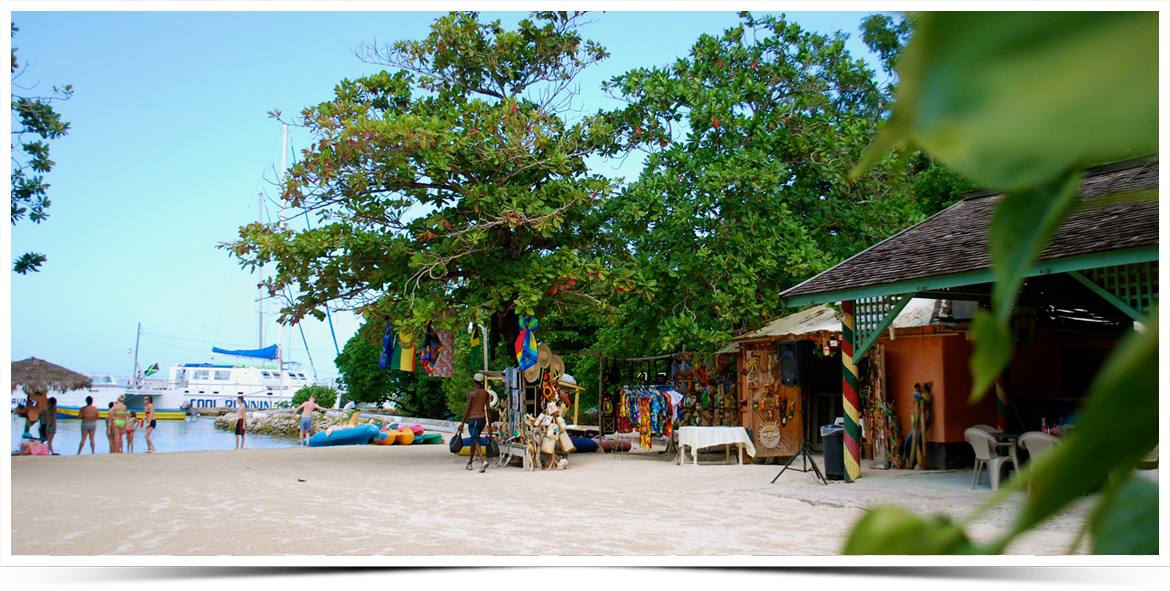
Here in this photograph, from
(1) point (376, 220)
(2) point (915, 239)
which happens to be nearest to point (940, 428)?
(2) point (915, 239)

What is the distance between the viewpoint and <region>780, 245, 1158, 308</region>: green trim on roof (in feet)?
18.4

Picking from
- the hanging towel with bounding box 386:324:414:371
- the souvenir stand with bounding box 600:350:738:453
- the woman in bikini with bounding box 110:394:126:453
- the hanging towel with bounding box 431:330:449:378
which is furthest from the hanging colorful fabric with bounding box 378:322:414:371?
the woman in bikini with bounding box 110:394:126:453

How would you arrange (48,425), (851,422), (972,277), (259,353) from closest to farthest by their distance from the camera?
(972,277)
(851,422)
(48,425)
(259,353)

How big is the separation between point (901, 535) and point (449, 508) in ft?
25.2

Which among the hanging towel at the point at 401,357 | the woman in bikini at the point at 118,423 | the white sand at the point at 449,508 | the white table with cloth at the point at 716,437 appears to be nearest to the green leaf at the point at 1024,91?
the white sand at the point at 449,508

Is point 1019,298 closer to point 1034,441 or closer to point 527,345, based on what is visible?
point 1034,441

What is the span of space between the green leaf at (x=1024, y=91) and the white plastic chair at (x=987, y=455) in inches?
338

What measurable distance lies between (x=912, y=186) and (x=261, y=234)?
10152 mm

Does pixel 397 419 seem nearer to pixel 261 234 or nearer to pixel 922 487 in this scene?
pixel 261 234

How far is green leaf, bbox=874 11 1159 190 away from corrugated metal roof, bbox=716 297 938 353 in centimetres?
1021

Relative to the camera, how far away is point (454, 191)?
1141 centimetres

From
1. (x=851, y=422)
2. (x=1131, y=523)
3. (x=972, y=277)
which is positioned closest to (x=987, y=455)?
(x=851, y=422)

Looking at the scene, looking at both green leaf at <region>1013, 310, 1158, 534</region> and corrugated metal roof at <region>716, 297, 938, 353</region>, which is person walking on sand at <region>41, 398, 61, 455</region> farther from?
green leaf at <region>1013, 310, 1158, 534</region>

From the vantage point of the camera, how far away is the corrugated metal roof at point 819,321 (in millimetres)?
10242
